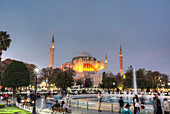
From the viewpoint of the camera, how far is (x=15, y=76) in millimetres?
24344

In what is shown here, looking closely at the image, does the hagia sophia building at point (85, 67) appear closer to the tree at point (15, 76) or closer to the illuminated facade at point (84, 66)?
the illuminated facade at point (84, 66)

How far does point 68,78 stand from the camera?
3997 centimetres

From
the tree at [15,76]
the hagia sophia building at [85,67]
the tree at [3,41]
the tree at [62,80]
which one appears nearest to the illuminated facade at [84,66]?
the hagia sophia building at [85,67]

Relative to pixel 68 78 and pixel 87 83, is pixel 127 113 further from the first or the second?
pixel 87 83

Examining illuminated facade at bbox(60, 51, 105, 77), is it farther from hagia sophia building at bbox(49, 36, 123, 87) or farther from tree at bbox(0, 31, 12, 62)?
tree at bbox(0, 31, 12, 62)

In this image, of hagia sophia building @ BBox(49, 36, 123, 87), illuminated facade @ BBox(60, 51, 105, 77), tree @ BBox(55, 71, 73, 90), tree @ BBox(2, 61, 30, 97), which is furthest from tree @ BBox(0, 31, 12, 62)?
illuminated facade @ BBox(60, 51, 105, 77)

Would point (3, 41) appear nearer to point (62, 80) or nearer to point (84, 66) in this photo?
point (62, 80)

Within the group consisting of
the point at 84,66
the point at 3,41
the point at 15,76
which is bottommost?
the point at 15,76

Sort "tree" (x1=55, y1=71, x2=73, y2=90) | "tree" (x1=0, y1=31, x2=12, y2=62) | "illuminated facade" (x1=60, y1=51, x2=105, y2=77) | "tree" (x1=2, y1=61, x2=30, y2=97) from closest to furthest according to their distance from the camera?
1. "tree" (x1=2, y1=61, x2=30, y2=97)
2. "tree" (x1=0, y1=31, x2=12, y2=62)
3. "tree" (x1=55, y1=71, x2=73, y2=90)
4. "illuminated facade" (x1=60, y1=51, x2=105, y2=77)

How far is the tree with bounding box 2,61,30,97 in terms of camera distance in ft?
78.9

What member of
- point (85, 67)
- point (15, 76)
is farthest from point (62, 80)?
point (85, 67)

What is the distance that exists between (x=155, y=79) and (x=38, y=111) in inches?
1953

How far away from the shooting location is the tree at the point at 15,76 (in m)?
24.0

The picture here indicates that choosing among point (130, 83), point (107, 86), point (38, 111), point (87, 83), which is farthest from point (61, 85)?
point (87, 83)
